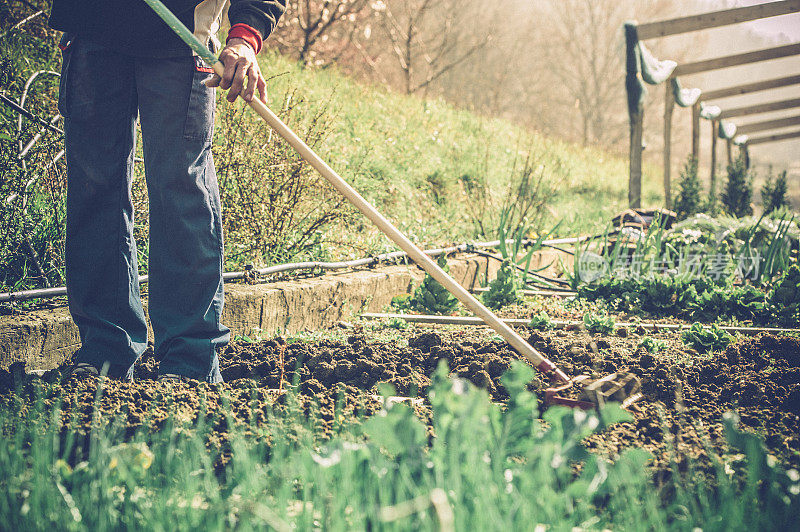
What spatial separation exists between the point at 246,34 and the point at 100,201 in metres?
0.79

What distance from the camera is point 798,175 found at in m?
45.0

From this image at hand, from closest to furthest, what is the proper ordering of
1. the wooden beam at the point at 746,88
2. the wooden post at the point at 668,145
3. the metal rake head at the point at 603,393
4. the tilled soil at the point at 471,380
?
the tilled soil at the point at 471,380 < the metal rake head at the point at 603,393 < the wooden post at the point at 668,145 < the wooden beam at the point at 746,88

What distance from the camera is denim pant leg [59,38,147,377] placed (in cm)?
229

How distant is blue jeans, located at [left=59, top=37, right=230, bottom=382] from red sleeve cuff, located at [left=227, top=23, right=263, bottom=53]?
16 centimetres

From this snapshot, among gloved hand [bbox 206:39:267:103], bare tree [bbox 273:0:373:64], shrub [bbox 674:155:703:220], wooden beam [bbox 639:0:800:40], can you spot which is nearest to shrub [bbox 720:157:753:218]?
shrub [bbox 674:155:703:220]

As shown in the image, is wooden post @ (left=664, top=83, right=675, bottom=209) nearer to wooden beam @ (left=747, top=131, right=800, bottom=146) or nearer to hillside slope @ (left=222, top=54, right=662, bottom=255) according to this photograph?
hillside slope @ (left=222, top=54, right=662, bottom=255)

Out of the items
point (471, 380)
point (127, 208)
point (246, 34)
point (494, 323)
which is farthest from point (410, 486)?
point (246, 34)

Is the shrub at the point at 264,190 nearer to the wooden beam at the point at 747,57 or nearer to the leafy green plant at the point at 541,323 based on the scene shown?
the leafy green plant at the point at 541,323

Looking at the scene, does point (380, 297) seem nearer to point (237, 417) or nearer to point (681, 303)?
point (681, 303)

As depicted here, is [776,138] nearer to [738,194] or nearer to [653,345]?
[738,194]

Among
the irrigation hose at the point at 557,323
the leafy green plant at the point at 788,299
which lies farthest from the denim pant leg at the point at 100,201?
the leafy green plant at the point at 788,299

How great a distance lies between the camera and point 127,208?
241cm

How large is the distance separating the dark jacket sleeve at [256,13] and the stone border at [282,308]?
1224mm

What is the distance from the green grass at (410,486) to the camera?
1226 millimetres
